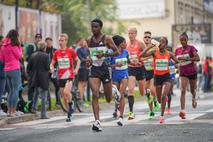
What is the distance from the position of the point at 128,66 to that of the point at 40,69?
259 cm

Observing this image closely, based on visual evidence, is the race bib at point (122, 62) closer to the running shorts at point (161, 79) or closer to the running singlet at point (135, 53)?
the running shorts at point (161, 79)

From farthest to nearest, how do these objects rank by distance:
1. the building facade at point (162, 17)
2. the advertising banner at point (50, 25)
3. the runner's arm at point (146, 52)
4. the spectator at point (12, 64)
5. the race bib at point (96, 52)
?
the building facade at point (162, 17) → the advertising banner at point (50, 25) → the spectator at point (12, 64) → the runner's arm at point (146, 52) → the race bib at point (96, 52)

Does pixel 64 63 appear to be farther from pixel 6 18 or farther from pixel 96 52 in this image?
pixel 6 18

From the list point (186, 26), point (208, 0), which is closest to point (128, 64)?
point (186, 26)

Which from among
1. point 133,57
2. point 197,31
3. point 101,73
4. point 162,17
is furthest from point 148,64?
point 162,17

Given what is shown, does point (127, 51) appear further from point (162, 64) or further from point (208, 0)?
point (208, 0)

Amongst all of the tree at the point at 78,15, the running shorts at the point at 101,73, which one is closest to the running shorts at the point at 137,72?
the running shorts at the point at 101,73

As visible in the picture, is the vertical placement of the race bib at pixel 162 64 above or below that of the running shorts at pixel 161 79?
above

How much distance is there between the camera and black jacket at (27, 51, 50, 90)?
1766 cm

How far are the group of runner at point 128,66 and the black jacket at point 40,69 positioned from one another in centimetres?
129

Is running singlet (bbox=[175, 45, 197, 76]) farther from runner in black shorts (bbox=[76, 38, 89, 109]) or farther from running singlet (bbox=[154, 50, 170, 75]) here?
runner in black shorts (bbox=[76, 38, 89, 109])

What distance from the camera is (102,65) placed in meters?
13.3

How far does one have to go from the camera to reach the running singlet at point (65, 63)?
1617cm

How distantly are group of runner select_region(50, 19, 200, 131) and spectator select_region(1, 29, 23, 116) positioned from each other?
113 cm
